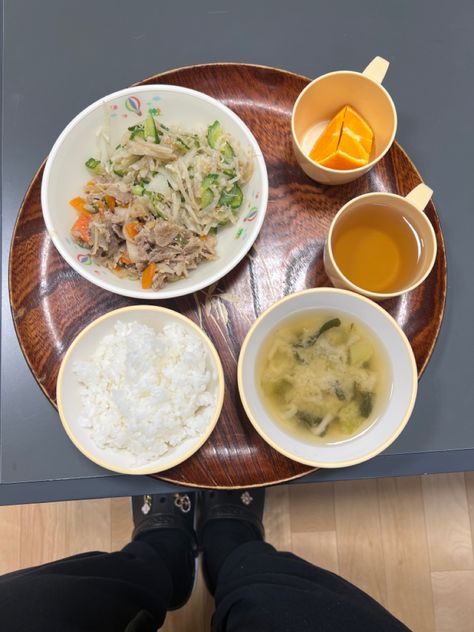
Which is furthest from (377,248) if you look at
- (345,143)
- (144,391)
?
(144,391)

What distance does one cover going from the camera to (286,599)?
1.10m

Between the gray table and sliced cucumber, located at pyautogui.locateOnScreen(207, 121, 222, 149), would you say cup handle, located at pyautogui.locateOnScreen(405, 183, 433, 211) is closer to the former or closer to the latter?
the gray table

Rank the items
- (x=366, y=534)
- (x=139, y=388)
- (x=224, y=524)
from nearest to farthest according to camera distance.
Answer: (x=139, y=388) < (x=224, y=524) < (x=366, y=534)

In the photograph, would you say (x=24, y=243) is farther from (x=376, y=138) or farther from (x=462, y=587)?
(x=462, y=587)

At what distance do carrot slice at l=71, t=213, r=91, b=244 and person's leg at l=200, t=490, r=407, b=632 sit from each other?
84cm

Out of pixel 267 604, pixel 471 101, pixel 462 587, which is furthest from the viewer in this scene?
pixel 462 587

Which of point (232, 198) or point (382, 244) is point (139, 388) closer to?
point (232, 198)

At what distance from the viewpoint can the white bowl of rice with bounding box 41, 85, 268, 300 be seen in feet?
3.60

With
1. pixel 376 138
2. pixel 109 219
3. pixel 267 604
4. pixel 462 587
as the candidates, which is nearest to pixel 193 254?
pixel 109 219

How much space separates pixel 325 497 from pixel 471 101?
137 cm

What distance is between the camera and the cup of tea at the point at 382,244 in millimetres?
1068

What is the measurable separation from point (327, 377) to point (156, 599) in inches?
28.0

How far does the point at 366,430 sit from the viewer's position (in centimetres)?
110

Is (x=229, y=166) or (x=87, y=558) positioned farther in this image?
(x=87, y=558)
